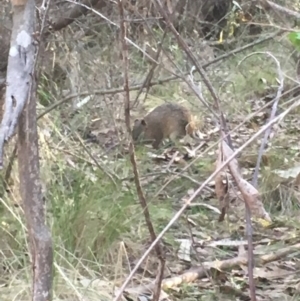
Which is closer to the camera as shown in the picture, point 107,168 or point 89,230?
point 89,230

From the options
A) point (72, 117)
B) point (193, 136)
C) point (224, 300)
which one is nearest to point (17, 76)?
point (224, 300)

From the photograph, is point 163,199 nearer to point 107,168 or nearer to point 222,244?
point 107,168

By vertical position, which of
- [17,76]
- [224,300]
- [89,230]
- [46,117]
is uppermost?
[17,76]

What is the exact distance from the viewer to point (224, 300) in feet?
6.52

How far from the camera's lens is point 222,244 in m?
2.38

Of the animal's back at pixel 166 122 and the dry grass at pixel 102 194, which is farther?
the animal's back at pixel 166 122

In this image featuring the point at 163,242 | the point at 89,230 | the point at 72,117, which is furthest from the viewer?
the point at 72,117

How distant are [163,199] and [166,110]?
3.82 feet

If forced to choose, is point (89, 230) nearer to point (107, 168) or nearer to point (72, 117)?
point (107, 168)

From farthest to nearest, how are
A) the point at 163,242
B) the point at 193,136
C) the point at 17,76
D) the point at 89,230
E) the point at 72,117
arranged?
the point at 193,136, the point at 72,117, the point at 163,242, the point at 89,230, the point at 17,76

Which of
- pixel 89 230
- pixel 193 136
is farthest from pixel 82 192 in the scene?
pixel 193 136

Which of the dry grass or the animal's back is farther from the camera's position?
the animal's back

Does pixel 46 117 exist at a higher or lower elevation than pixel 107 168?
higher

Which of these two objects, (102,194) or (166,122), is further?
(166,122)
